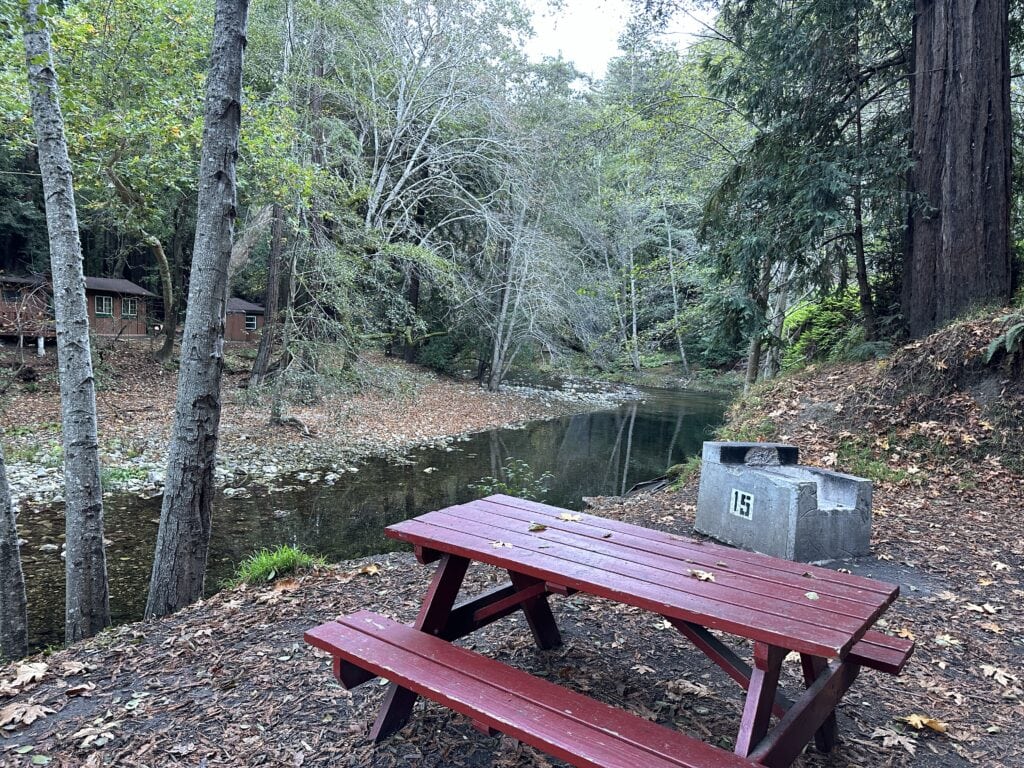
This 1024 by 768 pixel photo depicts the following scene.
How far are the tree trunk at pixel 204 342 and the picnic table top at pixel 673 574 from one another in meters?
2.02

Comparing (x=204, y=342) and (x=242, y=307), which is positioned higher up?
(x=242, y=307)

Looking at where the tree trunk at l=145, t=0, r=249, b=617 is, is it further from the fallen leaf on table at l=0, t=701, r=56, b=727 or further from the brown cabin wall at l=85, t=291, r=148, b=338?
the brown cabin wall at l=85, t=291, r=148, b=338

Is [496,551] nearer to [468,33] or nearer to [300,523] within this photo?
[300,523]

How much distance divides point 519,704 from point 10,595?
4.00 meters

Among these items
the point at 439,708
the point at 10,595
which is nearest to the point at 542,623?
the point at 439,708

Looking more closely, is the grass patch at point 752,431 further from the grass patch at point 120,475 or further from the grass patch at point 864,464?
the grass patch at point 120,475

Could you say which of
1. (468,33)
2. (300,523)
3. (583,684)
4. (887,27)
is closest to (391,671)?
(583,684)

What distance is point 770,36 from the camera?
8.59m

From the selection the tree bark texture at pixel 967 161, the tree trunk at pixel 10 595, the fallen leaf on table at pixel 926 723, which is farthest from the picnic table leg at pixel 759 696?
the tree bark texture at pixel 967 161

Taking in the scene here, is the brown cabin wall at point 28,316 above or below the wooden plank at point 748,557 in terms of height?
above

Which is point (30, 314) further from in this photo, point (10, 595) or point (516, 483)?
point (10, 595)

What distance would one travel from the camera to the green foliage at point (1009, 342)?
605 cm

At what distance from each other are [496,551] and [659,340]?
28.5 m

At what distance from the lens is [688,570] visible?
2.30m
